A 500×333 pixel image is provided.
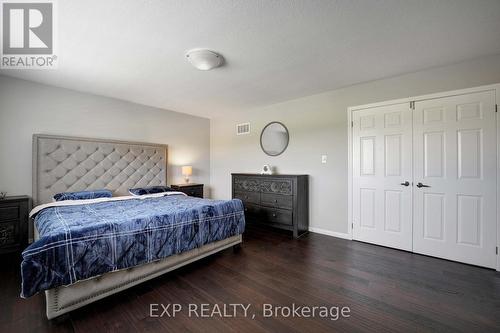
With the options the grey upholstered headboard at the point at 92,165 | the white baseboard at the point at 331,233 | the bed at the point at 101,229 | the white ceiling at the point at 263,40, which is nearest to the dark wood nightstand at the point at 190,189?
the grey upholstered headboard at the point at 92,165

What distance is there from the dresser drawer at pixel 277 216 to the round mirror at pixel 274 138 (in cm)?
119

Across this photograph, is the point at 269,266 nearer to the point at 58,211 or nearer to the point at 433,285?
the point at 433,285

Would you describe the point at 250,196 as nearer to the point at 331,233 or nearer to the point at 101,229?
the point at 331,233

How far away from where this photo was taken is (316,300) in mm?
1882

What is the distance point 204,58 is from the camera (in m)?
2.38

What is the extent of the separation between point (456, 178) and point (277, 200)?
8.02ft

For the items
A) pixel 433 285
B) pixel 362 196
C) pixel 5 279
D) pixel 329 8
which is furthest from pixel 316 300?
pixel 5 279

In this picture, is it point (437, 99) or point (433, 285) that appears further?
point (437, 99)

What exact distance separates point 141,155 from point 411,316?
453 cm

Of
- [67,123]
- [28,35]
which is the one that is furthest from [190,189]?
[28,35]

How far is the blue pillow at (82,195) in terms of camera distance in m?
3.12

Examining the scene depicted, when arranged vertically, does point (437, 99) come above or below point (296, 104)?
below

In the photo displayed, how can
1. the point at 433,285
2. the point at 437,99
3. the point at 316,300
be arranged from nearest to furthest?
the point at 316,300, the point at 433,285, the point at 437,99

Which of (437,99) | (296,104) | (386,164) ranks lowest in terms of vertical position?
(386,164)
